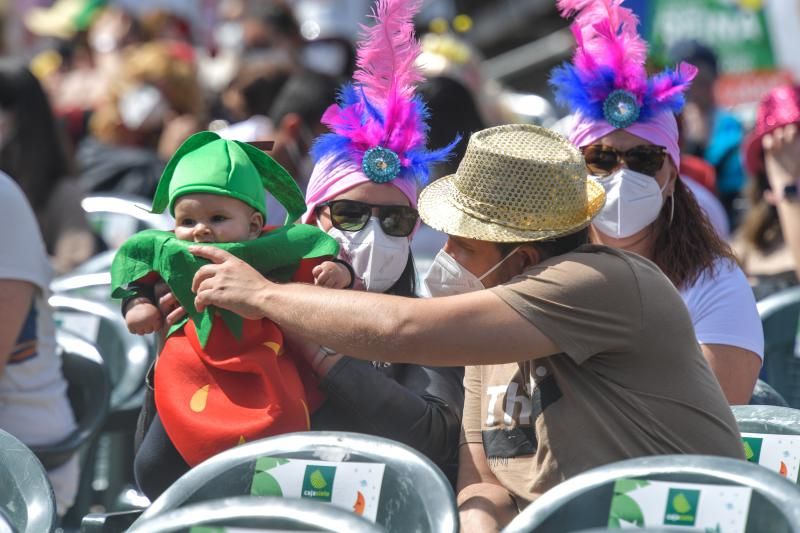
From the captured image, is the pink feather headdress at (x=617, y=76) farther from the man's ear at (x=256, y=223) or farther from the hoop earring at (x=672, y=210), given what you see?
the man's ear at (x=256, y=223)

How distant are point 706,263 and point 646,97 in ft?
1.62

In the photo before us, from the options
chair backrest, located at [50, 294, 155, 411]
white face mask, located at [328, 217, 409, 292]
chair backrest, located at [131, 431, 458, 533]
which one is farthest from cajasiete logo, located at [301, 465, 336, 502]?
chair backrest, located at [50, 294, 155, 411]

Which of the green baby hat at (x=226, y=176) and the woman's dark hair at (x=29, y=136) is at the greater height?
the green baby hat at (x=226, y=176)

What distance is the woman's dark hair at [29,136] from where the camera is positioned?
193 inches

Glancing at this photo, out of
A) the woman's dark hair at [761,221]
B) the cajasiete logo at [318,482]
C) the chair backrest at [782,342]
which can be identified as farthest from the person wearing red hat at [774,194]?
the cajasiete logo at [318,482]

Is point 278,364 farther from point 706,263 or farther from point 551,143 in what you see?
point 706,263

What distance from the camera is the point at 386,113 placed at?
10.8 ft

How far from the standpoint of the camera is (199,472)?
2.60 metres

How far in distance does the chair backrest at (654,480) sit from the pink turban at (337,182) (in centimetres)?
109

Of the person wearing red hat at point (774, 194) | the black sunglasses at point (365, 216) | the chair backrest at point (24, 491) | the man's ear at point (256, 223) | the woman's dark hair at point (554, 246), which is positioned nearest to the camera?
the chair backrest at point (24, 491)

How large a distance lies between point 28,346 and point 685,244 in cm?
194

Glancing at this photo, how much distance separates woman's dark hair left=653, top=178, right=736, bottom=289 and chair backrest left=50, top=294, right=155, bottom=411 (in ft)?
6.08

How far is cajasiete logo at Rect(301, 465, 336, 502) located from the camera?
2592 mm

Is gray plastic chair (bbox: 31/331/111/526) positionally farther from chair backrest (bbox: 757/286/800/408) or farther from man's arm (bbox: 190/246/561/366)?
chair backrest (bbox: 757/286/800/408)
